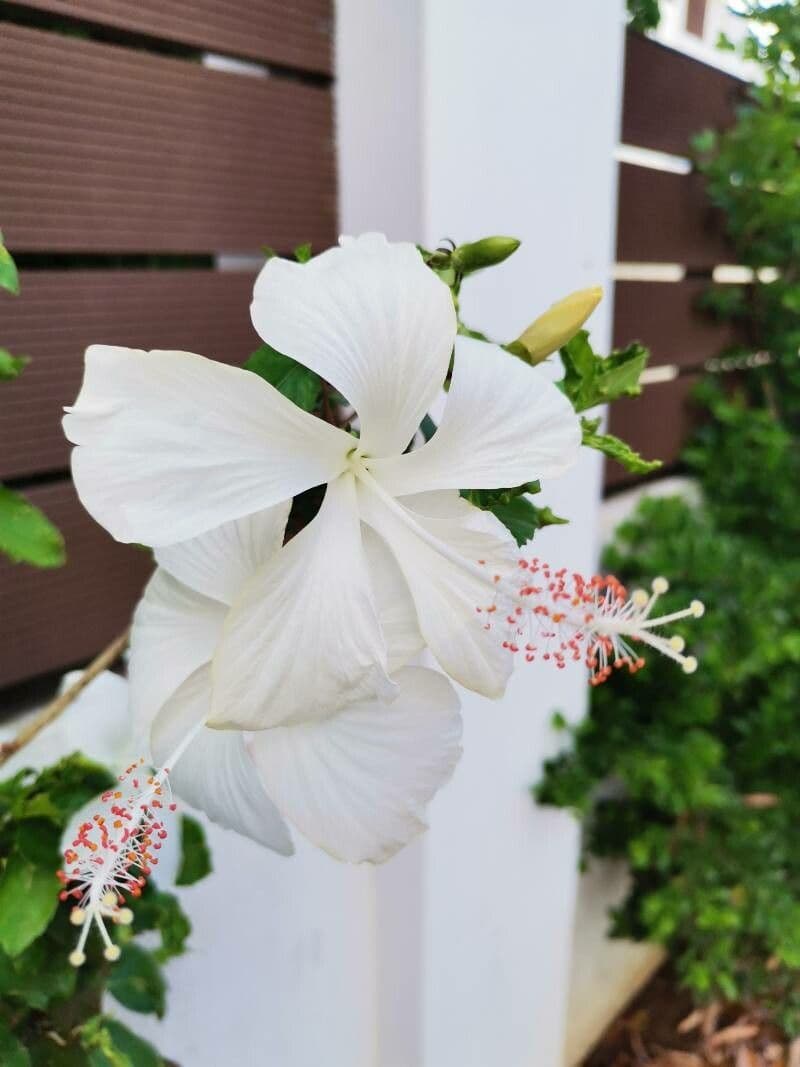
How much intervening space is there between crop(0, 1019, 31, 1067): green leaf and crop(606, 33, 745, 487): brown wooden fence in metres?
1.16

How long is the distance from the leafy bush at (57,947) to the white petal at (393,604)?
27cm

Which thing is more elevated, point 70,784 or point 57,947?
point 70,784

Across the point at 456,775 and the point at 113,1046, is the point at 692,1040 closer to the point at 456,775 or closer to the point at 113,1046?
the point at 456,775

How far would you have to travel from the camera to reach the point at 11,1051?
0.51m

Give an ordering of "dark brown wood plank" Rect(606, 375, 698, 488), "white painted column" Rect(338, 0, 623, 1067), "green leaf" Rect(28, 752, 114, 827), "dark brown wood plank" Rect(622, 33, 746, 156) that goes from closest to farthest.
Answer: "green leaf" Rect(28, 752, 114, 827)
"white painted column" Rect(338, 0, 623, 1067)
"dark brown wood plank" Rect(622, 33, 746, 156)
"dark brown wood plank" Rect(606, 375, 698, 488)

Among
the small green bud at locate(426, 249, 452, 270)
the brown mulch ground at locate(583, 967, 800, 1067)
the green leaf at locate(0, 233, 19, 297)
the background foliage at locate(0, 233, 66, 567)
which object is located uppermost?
the small green bud at locate(426, 249, 452, 270)

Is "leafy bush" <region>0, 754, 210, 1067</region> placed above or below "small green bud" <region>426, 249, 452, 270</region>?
below

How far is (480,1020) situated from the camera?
1211mm

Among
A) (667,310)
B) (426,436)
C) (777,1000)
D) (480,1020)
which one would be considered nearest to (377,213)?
Answer: (426,436)

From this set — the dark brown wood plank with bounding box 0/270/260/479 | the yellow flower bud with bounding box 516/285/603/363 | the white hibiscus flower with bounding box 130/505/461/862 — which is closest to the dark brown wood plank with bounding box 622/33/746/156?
the dark brown wood plank with bounding box 0/270/260/479

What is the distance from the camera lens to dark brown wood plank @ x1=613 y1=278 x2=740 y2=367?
1.38 meters

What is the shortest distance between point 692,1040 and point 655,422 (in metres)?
1.25

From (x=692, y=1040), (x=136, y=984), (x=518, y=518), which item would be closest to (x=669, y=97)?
(x=518, y=518)

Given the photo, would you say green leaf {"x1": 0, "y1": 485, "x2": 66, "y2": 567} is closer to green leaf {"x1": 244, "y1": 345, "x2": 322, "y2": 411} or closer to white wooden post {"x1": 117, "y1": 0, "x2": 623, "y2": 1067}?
green leaf {"x1": 244, "y1": 345, "x2": 322, "y2": 411}
